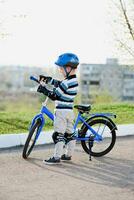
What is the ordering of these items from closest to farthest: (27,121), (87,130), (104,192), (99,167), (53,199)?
1. (53,199)
2. (104,192)
3. (99,167)
4. (87,130)
5. (27,121)

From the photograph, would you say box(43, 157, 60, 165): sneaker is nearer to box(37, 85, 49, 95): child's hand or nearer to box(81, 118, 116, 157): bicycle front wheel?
box(81, 118, 116, 157): bicycle front wheel

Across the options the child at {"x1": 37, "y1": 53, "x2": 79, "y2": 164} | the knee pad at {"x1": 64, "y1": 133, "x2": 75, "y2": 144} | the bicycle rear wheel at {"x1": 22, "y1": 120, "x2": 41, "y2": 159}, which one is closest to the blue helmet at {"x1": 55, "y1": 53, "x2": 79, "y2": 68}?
the child at {"x1": 37, "y1": 53, "x2": 79, "y2": 164}

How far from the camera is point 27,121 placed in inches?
506

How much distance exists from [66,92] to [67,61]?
1.53 feet

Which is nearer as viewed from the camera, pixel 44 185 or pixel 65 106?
pixel 44 185

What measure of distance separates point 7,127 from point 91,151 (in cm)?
365

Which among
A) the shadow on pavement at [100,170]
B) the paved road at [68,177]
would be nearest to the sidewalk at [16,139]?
the paved road at [68,177]

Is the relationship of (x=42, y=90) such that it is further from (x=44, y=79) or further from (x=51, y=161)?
Result: (x=51, y=161)

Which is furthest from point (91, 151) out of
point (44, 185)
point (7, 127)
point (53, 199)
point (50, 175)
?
point (7, 127)

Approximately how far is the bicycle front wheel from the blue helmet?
1.05 m

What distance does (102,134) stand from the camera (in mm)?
8273

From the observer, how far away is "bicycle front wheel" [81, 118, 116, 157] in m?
8.30

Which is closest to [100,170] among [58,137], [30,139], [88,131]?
[58,137]

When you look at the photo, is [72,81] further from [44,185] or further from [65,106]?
[44,185]
